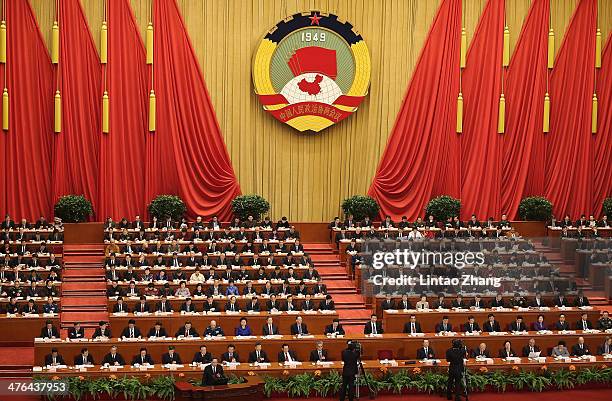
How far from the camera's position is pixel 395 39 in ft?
78.1

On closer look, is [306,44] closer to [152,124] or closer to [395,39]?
[395,39]

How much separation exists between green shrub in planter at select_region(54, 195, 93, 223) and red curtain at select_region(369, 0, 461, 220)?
21.9ft

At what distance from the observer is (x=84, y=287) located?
63.5 ft

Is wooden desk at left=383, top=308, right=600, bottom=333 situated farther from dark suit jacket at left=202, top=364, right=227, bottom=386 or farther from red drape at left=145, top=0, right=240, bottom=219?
red drape at left=145, top=0, right=240, bottom=219

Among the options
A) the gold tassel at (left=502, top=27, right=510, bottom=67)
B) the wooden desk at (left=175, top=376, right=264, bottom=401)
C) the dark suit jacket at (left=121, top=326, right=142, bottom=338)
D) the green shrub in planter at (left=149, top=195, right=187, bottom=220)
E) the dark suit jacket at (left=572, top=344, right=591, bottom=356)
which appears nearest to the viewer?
Answer: the wooden desk at (left=175, top=376, right=264, bottom=401)

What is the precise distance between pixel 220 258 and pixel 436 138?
22.9 feet

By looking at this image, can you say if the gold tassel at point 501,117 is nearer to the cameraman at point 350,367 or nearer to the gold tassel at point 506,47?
the gold tassel at point 506,47

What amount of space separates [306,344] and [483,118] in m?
9.73

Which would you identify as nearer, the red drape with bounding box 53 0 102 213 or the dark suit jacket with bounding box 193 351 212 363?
the dark suit jacket with bounding box 193 351 212 363

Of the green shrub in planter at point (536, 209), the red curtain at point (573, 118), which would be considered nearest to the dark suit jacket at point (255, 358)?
the green shrub in planter at point (536, 209)

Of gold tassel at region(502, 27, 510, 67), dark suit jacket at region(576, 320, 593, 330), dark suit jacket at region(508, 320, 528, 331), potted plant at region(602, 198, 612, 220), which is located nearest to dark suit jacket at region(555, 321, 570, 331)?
dark suit jacket at region(576, 320, 593, 330)

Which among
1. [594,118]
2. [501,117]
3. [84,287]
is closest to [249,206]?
[84,287]

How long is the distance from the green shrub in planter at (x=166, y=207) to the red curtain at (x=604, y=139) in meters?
10.2

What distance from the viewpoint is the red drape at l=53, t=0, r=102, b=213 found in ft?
72.8
